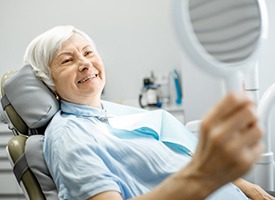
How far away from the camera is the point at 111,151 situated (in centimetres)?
116

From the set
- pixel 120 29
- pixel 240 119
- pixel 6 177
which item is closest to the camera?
pixel 240 119

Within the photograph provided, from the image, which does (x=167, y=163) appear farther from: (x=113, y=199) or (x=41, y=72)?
(x=41, y=72)

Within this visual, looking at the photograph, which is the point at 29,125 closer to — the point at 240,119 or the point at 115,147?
the point at 115,147

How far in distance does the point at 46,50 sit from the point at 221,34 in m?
0.90

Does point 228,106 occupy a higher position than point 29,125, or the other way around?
point 228,106

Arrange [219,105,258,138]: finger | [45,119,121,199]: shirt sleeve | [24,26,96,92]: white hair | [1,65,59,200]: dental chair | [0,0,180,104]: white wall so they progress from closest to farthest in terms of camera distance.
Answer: [219,105,258,138]: finger < [45,119,121,199]: shirt sleeve < [1,65,59,200]: dental chair < [24,26,96,92]: white hair < [0,0,180,104]: white wall

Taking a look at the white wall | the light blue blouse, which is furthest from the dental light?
the white wall

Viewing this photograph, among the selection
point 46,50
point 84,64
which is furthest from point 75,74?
point 46,50

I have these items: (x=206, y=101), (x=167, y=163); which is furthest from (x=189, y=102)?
(x=167, y=163)

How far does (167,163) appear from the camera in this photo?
121 cm

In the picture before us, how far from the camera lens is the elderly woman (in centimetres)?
49

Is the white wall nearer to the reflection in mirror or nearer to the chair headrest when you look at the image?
the chair headrest

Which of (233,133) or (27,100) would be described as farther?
(27,100)

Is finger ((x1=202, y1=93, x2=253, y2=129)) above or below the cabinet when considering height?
above
